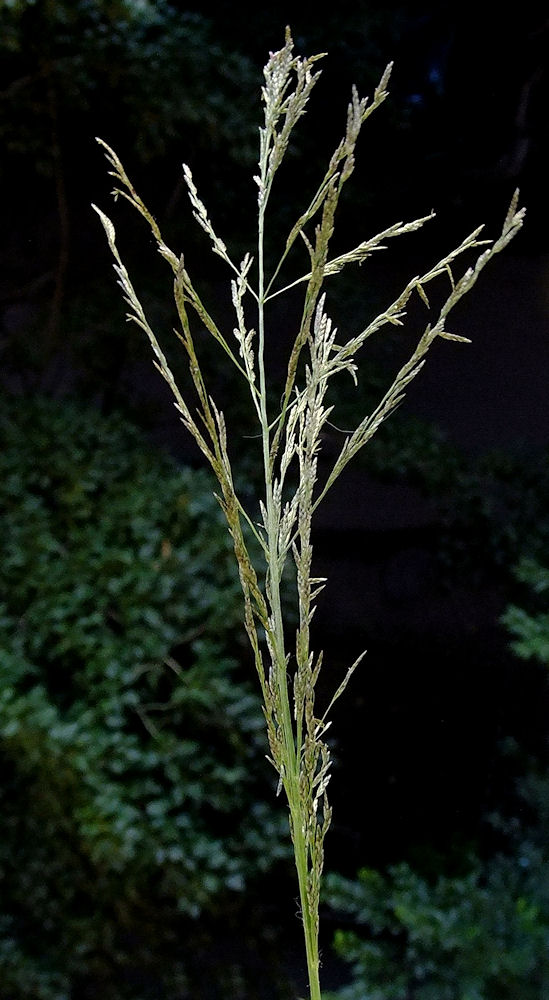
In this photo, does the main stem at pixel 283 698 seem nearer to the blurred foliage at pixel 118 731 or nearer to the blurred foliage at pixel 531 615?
the blurred foliage at pixel 118 731

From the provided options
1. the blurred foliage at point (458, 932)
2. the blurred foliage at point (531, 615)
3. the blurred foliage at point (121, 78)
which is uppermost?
the blurred foliage at point (121, 78)

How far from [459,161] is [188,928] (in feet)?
6.91

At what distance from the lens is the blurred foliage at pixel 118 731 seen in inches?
79.6

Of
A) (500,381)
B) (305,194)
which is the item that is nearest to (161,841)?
(500,381)

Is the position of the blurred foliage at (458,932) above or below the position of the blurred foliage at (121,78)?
below

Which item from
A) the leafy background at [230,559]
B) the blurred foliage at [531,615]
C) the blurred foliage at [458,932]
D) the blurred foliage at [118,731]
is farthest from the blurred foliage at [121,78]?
the blurred foliage at [458,932]

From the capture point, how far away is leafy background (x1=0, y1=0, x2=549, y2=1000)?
210 centimetres

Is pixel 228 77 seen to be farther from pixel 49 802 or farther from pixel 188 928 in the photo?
pixel 188 928

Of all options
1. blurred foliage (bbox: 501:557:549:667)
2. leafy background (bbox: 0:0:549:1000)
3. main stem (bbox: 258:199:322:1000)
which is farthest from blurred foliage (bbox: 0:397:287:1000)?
main stem (bbox: 258:199:322:1000)

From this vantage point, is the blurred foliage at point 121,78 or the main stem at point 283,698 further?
the blurred foliage at point 121,78

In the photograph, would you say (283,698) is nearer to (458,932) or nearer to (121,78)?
(458,932)

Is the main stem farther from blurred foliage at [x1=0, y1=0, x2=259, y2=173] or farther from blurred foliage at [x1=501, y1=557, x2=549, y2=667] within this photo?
blurred foliage at [x1=0, y1=0, x2=259, y2=173]

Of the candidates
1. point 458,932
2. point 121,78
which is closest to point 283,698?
point 458,932

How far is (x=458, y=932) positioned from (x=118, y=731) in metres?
0.76
